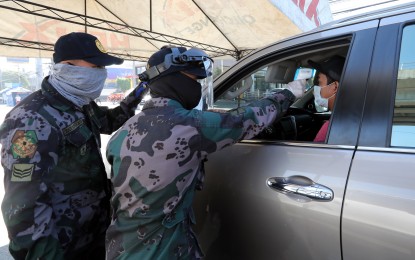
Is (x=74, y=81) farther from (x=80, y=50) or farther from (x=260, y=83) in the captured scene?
(x=260, y=83)

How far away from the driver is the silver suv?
6 centimetres

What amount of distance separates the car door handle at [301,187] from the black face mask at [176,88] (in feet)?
1.64

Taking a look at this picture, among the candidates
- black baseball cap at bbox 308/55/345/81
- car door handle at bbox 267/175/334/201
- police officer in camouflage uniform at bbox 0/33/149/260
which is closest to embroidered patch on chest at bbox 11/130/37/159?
police officer in camouflage uniform at bbox 0/33/149/260

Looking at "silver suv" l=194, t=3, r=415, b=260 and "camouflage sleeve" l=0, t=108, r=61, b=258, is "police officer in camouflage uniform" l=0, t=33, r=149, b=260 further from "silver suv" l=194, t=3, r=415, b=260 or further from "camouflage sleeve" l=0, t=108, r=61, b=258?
"silver suv" l=194, t=3, r=415, b=260

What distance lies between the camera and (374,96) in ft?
4.16

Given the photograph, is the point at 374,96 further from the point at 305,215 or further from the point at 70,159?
the point at 70,159

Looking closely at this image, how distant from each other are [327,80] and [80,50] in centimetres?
126

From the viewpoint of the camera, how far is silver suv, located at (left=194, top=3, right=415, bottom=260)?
112 cm

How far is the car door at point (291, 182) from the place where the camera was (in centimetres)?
125

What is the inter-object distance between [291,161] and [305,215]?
232 mm

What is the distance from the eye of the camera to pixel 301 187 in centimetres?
131

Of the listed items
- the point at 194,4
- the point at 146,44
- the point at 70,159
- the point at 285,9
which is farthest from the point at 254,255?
the point at 146,44

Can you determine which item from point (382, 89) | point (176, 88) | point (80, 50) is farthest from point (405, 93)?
point (80, 50)

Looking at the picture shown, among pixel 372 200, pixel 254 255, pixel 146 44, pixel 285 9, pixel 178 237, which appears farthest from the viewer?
pixel 146 44
